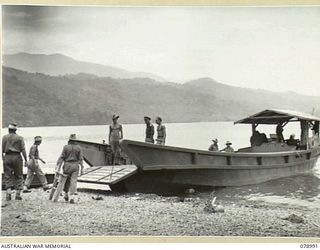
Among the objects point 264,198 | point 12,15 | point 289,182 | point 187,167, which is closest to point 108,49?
point 12,15

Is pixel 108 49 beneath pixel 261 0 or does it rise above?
beneath

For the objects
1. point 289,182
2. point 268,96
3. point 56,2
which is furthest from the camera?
point 289,182

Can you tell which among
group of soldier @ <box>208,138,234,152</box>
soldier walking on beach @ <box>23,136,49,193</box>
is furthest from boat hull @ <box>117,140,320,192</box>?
soldier walking on beach @ <box>23,136,49,193</box>

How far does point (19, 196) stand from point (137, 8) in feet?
6.69

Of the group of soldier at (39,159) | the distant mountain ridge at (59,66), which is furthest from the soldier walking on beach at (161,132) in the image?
the distant mountain ridge at (59,66)

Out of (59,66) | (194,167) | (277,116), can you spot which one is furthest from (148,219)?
(277,116)

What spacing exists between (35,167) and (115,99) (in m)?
1.05

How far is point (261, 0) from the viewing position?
4.46 meters

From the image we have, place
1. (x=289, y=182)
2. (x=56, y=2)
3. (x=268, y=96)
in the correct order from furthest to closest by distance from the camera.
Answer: (x=289, y=182), (x=268, y=96), (x=56, y=2)

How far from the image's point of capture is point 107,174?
524 cm

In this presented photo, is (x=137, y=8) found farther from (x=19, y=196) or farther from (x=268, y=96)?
(x=19, y=196)

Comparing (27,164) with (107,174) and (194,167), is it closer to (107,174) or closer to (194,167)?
(107,174)

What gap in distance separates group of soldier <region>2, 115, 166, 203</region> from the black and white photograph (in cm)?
1

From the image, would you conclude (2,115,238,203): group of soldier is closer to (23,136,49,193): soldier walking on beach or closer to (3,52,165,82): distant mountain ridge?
(23,136,49,193): soldier walking on beach
